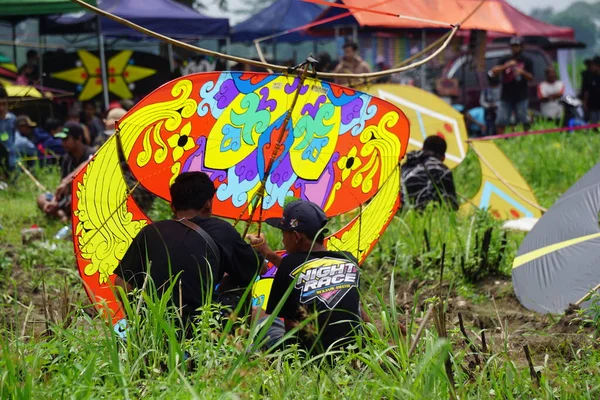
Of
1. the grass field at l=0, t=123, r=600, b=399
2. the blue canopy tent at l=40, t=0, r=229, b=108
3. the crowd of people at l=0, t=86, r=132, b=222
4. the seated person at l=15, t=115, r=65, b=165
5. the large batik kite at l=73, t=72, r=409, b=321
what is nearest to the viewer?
the grass field at l=0, t=123, r=600, b=399

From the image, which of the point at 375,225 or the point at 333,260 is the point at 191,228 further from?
the point at 375,225

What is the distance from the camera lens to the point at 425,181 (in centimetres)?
854

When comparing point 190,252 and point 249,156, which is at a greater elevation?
point 249,156

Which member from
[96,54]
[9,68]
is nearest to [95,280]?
[96,54]

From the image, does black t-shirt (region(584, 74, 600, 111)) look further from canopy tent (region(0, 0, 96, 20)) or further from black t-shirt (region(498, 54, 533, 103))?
canopy tent (region(0, 0, 96, 20))

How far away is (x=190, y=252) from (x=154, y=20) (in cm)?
1174

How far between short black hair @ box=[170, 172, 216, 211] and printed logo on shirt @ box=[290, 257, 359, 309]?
0.65 meters

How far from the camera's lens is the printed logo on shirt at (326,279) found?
4414 mm

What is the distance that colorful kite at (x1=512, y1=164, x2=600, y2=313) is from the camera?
5727 millimetres

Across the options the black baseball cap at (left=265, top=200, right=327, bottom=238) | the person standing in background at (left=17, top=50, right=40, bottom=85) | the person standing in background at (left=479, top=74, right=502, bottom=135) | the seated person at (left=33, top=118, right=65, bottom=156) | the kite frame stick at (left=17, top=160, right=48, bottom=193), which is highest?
the black baseball cap at (left=265, top=200, right=327, bottom=238)

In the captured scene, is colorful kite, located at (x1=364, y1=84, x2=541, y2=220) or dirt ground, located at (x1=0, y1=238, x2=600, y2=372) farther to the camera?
colorful kite, located at (x1=364, y1=84, x2=541, y2=220)

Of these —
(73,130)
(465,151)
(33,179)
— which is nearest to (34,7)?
(33,179)

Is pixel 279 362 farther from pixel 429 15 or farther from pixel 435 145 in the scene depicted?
pixel 429 15

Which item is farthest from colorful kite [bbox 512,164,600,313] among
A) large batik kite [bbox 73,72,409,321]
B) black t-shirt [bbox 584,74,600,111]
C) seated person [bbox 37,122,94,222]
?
black t-shirt [bbox 584,74,600,111]
